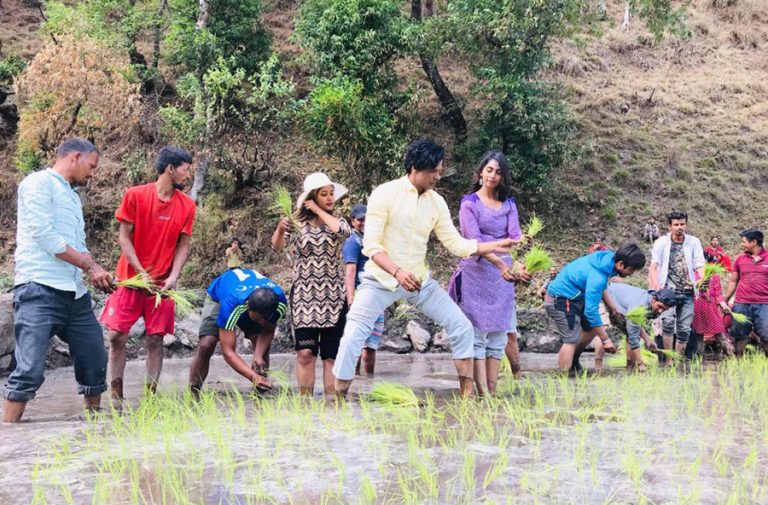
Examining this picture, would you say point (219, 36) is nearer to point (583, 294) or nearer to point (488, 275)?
point (583, 294)

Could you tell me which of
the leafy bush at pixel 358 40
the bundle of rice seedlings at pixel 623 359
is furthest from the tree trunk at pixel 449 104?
the bundle of rice seedlings at pixel 623 359

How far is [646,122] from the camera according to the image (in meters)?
21.6

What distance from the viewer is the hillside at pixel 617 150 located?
16.0 metres

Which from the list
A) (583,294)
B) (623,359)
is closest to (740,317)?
(623,359)

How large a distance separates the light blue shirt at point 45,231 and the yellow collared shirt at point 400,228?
5.95ft

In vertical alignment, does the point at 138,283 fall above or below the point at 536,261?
below

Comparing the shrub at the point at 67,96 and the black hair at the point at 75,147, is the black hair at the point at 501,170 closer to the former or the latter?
the black hair at the point at 75,147

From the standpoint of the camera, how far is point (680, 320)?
8297 millimetres

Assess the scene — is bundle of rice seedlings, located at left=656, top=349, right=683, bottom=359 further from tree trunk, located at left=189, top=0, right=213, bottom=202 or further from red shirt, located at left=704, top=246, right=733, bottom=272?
tree trunk, located at left=189, top=0, right=213, bottom=202

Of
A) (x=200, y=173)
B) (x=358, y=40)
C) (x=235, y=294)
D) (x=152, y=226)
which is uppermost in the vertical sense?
(x=358, y=40)

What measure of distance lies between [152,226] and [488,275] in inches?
93.9

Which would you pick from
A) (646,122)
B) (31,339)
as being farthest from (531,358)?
(646,122)

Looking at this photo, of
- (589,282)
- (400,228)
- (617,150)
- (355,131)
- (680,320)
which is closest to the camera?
(400,228)

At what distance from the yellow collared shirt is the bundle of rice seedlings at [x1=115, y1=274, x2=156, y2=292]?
1.48 metres
